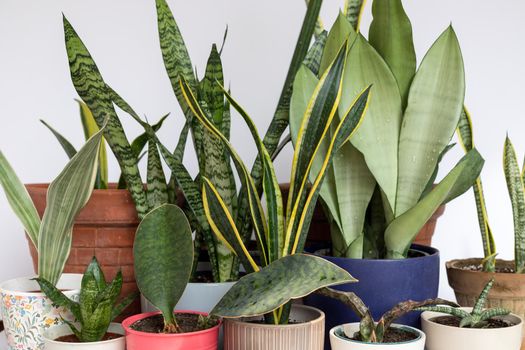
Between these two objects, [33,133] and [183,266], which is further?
[33,133]

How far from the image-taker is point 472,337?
0.68 metres

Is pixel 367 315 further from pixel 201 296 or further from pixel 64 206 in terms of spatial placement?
pixel 64 206

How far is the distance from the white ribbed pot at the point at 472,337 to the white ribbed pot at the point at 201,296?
24cm

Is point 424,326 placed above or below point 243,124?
below

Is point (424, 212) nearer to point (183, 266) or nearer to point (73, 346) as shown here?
point (183, 266)

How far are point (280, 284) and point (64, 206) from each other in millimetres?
267

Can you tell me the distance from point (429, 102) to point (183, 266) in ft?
1.12

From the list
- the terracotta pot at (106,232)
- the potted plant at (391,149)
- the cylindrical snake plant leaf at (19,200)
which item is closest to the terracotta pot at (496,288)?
the potted plant at (391,149)

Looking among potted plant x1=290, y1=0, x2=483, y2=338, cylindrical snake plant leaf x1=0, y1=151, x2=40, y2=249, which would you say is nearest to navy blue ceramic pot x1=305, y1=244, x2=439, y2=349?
potted plant x1=290, y1=0, x2=483, y2=338

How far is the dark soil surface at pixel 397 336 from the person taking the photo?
0.66 meters

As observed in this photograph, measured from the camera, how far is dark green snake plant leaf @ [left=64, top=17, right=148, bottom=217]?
2.37ft

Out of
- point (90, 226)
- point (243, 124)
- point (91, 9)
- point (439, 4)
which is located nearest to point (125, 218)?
point (90, 226)

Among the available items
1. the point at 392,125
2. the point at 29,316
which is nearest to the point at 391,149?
the point at 392,125

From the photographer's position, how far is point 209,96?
778mm
